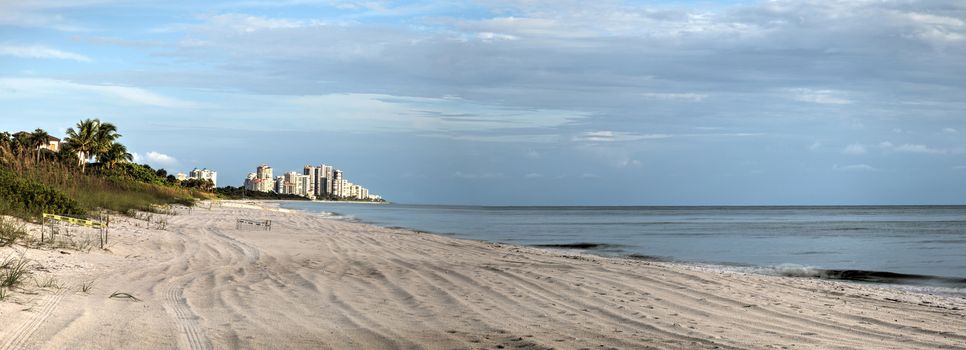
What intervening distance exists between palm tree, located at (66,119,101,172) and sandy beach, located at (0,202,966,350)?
61650 mm

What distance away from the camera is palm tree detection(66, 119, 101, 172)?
227ft

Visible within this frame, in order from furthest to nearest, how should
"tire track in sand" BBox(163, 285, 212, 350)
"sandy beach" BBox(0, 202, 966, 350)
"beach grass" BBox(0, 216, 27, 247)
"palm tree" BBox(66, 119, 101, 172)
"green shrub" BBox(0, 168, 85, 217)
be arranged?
"palm tree" BBox(66, 119, 101, 172) < "green shrub" BBox(0, 168, 85, 217) < "beach grass" BBox(0, 216, 27, 247) < "sandy beach" BBox(0, 202, 966, 350) < "tire track in sand" BBox(163, 285, 212, 350)

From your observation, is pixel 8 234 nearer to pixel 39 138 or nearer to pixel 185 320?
pixel 185 320

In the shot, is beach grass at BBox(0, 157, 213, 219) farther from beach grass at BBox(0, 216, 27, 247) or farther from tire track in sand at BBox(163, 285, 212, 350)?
tire track in sand at BBox(163, 285, 212, 350)

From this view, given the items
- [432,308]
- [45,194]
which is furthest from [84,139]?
[432,308]

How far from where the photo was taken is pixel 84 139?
6969 cm

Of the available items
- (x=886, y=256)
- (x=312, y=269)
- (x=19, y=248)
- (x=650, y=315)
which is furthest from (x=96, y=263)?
(x=886, y=256)

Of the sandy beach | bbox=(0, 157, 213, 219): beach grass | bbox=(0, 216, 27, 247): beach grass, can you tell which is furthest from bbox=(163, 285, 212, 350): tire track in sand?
bbox=(0, 157, 213, 219): beach grass

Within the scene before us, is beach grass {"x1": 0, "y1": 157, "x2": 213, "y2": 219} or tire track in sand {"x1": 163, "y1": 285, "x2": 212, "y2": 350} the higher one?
beach grass {"x1": 0, "y1": 157, "x2": 213, "y2": 219}

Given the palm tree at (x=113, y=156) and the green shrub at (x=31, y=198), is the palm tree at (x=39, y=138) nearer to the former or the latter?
the palm tree at (x=113, y=156)

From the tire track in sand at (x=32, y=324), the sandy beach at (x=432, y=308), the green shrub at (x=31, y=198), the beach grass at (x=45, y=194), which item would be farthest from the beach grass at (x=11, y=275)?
the green shrub at (x=31, y=198)

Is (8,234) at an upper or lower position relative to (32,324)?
upper

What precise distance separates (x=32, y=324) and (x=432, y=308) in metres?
3.92

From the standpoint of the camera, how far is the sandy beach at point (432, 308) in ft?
22.0
